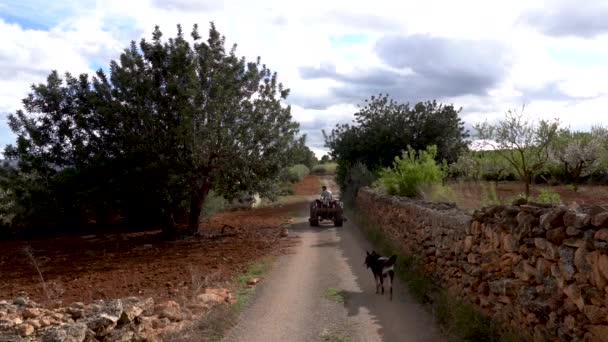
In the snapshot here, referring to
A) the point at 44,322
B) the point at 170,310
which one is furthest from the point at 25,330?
the point at 170,310

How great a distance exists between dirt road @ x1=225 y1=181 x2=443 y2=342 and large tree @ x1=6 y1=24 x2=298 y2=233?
5.82 meters

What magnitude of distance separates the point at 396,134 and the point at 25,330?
2754cm

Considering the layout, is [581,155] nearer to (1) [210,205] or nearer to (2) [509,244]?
(1) [210,205]

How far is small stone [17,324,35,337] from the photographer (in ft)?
22.9

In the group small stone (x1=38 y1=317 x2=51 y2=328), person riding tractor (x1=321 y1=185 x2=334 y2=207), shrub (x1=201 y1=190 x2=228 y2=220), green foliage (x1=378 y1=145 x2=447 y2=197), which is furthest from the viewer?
shrub (x1=201 y1=190 x2=228 y2=220)

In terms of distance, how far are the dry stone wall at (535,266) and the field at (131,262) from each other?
17.4 feet

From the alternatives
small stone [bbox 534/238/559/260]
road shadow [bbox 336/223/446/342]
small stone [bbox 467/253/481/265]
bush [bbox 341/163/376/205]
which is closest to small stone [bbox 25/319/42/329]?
road shadow [bbox 336/223/446/342]

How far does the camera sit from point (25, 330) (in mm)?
7027

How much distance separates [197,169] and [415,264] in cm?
947

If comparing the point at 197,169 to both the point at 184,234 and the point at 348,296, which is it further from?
the point at 348,296

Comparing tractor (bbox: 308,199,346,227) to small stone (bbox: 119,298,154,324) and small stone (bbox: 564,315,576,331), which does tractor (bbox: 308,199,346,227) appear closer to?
small stone (bbox: 119,298,154,324)

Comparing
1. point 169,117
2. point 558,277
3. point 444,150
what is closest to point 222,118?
point 169,117

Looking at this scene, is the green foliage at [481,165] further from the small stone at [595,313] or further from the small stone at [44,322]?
the small stone at [44,322]

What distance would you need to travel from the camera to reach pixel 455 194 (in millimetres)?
16062
